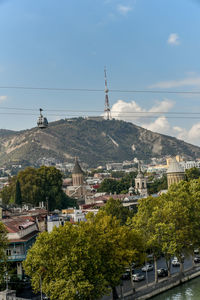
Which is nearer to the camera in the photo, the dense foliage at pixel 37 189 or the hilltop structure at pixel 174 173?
the dense foliage at pixel 37 189

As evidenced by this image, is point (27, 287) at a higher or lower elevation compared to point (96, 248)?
lower

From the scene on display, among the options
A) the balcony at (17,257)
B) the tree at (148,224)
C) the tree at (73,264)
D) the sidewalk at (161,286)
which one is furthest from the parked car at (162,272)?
the balcony at (17,257)

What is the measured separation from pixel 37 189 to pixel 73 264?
5654 cm

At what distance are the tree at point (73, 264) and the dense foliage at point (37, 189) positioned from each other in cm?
5074

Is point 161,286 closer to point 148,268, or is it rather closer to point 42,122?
point 148,268

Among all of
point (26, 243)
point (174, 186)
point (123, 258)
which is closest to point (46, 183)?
point (174, 186)

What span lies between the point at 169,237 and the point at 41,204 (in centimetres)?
4396

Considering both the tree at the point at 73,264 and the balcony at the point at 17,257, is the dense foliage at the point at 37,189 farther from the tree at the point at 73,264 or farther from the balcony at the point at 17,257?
the tree at the point at 73,264

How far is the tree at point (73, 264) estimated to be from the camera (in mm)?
29391

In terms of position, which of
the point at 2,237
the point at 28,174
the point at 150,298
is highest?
the point at 28,174

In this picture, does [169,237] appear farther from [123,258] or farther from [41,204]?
[41,204]

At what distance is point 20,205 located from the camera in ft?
270

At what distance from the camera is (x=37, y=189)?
282 ft

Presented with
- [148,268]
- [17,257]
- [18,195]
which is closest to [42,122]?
[17,257]
